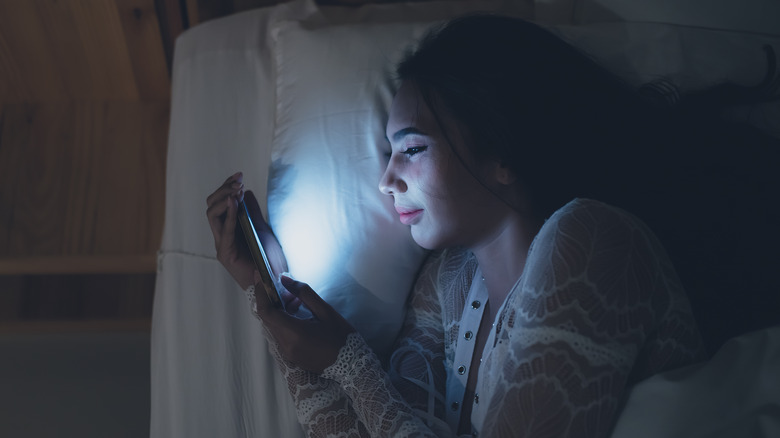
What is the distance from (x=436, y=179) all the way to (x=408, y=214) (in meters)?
0.09

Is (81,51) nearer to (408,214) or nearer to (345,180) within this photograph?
(345,180)

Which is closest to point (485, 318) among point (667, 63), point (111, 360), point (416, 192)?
point (416, 192)

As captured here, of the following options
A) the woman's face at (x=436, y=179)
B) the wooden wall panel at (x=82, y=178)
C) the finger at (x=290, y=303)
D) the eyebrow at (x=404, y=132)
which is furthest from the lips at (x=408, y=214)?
Answer: the wooden wall panel at (x=82, y=178)

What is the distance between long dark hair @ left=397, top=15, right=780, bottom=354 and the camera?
1060mm

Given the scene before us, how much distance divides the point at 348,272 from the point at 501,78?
1.39 ft

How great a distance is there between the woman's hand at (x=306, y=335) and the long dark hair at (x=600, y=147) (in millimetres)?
362

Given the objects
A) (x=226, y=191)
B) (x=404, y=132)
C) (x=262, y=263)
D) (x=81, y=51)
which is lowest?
(x=262, y=263)

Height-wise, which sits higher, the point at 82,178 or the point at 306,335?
the point at 82,178

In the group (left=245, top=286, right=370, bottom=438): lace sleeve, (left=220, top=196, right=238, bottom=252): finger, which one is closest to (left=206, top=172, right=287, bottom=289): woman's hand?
(left=220, top=196, right=238, bottom=252): finger

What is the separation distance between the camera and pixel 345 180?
4.07 ft

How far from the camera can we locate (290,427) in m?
1.15

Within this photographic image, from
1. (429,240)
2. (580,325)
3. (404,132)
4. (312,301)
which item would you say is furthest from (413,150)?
(580,325)

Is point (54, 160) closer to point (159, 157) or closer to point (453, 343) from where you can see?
point (159, 157)

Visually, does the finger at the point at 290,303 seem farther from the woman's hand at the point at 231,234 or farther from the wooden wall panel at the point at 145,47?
the wooden wall panel at the point at 145,47
